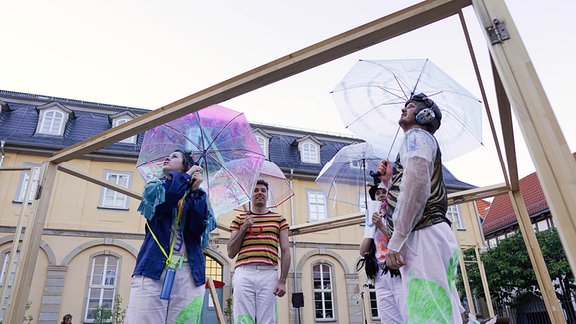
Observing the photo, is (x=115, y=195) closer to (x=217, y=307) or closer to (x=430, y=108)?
(x=217, y=307)

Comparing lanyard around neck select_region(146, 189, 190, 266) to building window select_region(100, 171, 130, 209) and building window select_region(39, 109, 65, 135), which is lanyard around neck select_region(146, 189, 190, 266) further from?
building window select_region(39, 109, 65, 135)

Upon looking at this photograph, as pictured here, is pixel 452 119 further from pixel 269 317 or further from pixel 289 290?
pixel 289 290

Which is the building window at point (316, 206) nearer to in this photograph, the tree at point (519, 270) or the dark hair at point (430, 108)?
the tree at point (519, 270)

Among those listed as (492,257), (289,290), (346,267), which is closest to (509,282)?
(492,257)

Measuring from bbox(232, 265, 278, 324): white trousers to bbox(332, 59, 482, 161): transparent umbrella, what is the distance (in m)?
1.78

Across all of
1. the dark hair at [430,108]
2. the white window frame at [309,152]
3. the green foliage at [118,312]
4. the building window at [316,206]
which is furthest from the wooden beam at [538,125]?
the white window frame at [309,152]

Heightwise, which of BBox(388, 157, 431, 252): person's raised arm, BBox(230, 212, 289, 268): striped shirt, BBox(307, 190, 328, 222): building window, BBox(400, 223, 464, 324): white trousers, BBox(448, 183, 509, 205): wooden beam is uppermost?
BBox(307, 190, 328, 222): building window

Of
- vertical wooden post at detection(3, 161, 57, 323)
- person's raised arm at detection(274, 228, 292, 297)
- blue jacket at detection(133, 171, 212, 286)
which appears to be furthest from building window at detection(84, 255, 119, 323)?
blue jacket at detection(133, 171, 212, 286)

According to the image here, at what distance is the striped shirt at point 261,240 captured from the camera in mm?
3525

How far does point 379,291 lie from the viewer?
3957mm

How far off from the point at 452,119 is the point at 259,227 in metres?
2.07

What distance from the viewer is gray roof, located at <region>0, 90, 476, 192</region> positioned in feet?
51.4

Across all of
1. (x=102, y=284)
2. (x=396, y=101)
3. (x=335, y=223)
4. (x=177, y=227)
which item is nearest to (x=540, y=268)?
(x=396, y=101)

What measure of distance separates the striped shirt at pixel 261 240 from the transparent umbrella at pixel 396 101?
4.36ft
